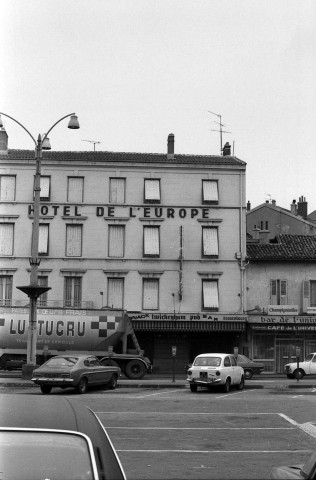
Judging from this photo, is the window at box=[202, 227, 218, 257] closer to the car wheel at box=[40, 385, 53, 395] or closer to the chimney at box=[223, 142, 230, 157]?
the chimney at box=[223, 142, 230, 157]

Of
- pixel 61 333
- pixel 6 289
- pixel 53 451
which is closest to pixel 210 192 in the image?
pixel 6 289

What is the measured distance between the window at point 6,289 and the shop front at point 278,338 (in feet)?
47.1

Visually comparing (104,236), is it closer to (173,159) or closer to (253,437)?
(173,159)

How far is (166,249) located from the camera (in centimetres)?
4397

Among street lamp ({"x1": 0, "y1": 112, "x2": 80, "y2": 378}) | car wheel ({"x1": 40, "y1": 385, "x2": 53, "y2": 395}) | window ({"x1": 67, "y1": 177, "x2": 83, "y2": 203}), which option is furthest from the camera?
window ({"x1": 67, "y1": 177, "x2": 83, "y2": 203})

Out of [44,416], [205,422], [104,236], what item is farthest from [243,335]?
[44,416]

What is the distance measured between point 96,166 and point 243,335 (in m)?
13.7

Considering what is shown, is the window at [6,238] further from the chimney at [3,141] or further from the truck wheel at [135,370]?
the truck wheel at [135,370]

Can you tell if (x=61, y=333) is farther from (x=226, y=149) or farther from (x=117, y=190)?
(x=226, y=149)

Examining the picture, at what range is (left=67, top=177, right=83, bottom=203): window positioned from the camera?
145ft

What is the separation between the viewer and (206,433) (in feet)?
46.6

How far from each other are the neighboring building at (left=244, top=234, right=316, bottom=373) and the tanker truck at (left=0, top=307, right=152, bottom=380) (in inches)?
395

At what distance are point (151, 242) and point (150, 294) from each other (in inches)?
126

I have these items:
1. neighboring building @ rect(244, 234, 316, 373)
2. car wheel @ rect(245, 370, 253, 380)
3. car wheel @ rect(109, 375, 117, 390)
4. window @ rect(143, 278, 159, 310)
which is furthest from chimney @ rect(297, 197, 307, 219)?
car wheel @ rect(109, 375, 117, 390)
